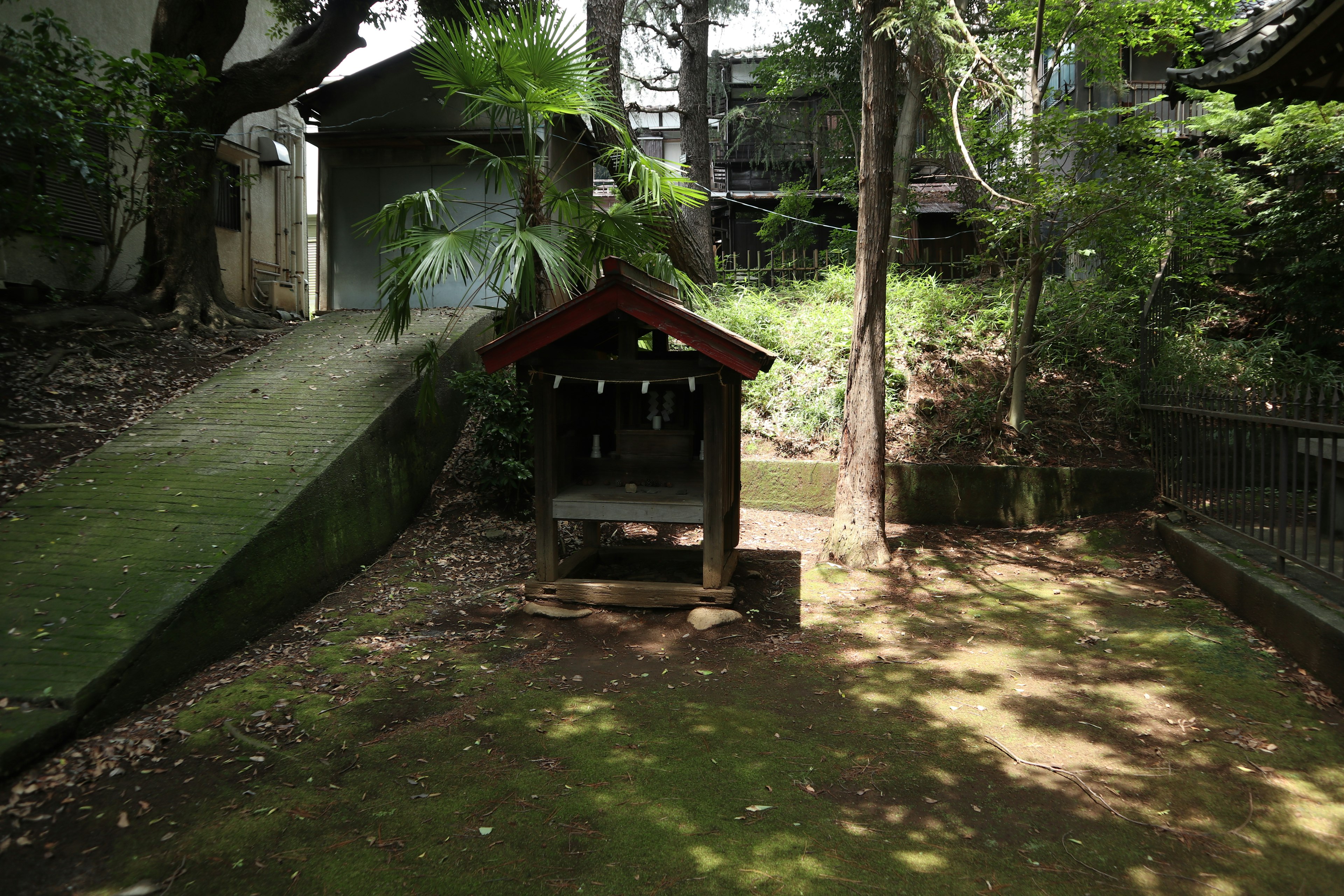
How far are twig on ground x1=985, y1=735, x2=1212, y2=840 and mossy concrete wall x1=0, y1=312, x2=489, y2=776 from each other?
473cm

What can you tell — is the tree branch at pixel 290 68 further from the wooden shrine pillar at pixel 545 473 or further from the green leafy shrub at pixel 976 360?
the wooden shrine pillar at pixel 545 473

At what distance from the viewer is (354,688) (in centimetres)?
467

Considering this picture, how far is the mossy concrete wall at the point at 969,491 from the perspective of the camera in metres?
8.34

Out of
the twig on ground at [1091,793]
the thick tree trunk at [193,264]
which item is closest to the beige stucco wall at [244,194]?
the thick tree trunk at [193,264]

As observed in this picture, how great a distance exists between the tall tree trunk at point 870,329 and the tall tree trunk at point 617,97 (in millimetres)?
2987

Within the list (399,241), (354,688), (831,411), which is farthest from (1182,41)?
(354,688)

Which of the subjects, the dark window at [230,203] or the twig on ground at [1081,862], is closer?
the twig on ground at [1081,862]

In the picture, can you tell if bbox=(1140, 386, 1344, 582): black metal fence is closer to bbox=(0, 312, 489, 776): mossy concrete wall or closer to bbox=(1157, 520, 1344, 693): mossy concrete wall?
bbox=(1157, 520, 1344, 693): mossy concrete wall

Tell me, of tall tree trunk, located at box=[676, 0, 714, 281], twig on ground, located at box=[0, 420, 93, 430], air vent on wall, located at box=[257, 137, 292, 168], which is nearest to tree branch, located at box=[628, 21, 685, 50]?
tall tree trunk, located at box=[676, 0, 714, 281]

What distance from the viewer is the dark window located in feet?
43.7

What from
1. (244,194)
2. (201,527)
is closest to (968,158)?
(201,527)

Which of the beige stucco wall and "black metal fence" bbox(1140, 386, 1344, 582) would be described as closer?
"black metal fence" bbox(1140, 386, 1344, 582)

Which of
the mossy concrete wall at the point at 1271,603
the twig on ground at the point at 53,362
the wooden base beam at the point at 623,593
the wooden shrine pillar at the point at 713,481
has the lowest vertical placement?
the wooden base beam at the point at 623,593

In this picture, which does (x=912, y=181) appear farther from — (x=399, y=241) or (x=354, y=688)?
(x=354, y=688)
